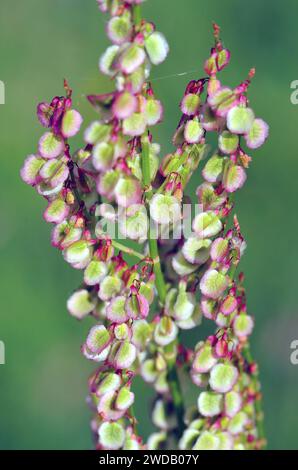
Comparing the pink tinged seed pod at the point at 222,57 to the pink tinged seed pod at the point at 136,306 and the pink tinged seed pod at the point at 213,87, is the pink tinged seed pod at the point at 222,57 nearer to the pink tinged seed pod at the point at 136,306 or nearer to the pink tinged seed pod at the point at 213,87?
the pink tinged seed pod at the point at 213,87

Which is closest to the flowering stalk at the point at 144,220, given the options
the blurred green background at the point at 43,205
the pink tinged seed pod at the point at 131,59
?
the pink tinged seed pod at the point at 131,59

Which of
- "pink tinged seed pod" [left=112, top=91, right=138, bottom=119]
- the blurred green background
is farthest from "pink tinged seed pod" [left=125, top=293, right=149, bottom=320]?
the blurred green background

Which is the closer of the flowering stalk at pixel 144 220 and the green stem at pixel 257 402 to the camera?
the flowering stalk at pixel 144 220

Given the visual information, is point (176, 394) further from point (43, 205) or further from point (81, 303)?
point (43, 205)

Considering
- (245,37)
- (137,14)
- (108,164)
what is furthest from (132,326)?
(245,37)

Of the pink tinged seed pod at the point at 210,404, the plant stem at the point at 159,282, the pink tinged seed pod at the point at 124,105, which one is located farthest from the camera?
the pink tinged seed pod at the point at 210,404

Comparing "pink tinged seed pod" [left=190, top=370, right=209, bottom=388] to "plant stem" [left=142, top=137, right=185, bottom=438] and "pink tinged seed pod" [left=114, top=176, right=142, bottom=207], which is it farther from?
"pink tinged seed pod" [left=114, top=176, right=142, bottom=207]

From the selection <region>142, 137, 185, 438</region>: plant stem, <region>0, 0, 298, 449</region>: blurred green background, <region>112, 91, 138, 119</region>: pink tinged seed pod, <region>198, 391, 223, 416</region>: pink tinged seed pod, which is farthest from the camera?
<region>0, 0, 298, 449</region>: blurred green background

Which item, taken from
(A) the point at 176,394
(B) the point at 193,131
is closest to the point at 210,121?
(B) the point at 193,131

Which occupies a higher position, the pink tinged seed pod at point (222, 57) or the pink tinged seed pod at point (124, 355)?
the pink tinged seed pod at point (222, 57)
